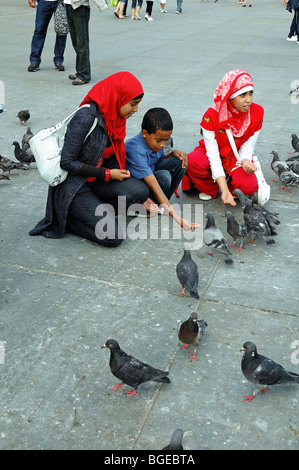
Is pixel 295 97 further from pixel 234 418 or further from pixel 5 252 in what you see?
pixel 234 418

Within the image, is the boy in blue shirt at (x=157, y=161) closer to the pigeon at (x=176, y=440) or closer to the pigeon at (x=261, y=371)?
the pigeon at (x=261, y=371)

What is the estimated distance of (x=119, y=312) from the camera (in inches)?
152

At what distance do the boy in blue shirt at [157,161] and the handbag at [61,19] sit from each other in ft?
19.1


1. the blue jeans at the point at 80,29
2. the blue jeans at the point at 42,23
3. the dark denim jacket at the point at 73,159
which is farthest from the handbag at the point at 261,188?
the blue jeans at the point at 42,23

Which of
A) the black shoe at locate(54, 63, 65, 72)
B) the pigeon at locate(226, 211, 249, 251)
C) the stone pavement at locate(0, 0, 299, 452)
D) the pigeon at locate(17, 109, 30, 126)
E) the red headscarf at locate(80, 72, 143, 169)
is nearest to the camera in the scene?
the stone pavement at locate(0, 0, 299, 452)

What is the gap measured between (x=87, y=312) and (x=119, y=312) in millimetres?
218

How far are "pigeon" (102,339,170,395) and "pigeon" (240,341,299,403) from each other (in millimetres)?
449

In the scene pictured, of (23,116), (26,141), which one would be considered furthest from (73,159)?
(23,116)

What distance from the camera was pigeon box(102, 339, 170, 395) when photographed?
304 centimetres

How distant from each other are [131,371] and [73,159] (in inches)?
84.6

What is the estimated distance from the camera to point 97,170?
4.72m

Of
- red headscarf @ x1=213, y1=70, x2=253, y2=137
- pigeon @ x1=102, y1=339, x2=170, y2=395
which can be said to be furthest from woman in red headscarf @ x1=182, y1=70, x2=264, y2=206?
pigeon @ x1=102, y1=339, x2=170, y2=395

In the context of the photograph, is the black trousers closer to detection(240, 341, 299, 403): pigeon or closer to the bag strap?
the bag strap

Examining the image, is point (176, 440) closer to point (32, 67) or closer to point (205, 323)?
point (205, 323)
